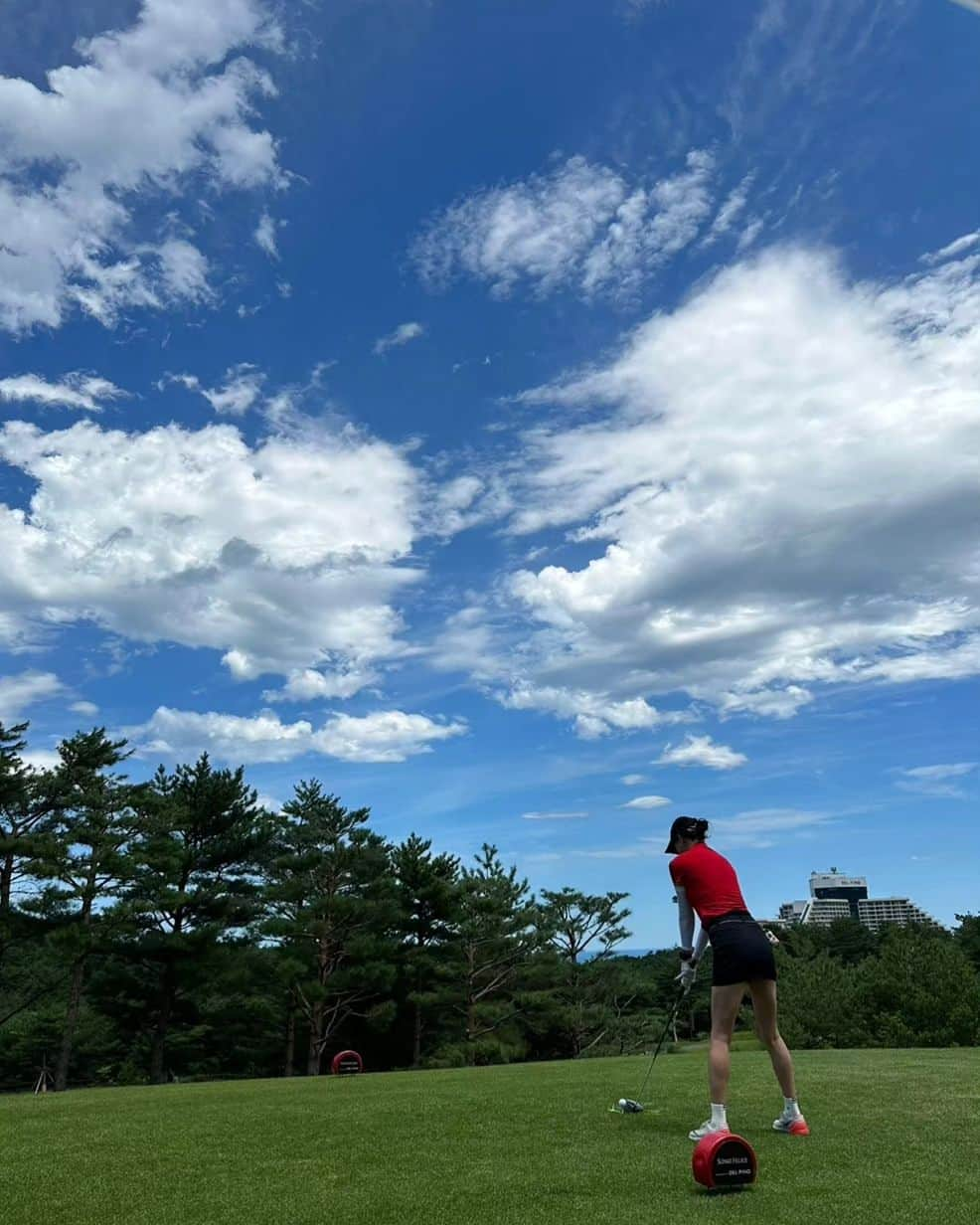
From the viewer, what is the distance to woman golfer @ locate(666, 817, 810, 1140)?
548 centimetres

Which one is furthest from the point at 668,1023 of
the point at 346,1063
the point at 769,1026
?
the point at 346,1063

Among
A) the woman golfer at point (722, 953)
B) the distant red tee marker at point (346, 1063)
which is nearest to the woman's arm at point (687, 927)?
the woman golfer at point (722, 953)

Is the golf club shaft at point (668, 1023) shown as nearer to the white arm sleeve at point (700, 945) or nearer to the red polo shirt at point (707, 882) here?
the white arm sleeve at point (700, 945)

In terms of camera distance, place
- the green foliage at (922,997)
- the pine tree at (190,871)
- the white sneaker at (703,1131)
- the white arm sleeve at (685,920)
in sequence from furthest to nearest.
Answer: the pine tree at (190,871) → the green foliage at (922,997) → the white arm sleeve at (685,920) → the white sneaker at (703,1131)

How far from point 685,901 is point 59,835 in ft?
98.3

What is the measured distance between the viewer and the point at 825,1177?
475 centimetres

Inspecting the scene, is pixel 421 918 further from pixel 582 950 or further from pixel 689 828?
pixel 689 828

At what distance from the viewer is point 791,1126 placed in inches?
239

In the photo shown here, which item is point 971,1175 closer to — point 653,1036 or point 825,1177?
point 825,1177

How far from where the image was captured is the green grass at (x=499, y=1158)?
4309 mm

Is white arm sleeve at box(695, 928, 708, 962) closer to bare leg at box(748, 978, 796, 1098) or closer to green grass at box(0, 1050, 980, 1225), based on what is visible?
bare leg at box(748, 978, 796, 1098)

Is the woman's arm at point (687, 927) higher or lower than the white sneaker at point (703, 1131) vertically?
higher

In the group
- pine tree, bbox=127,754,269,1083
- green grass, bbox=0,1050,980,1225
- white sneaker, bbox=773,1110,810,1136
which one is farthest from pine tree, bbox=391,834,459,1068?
white sneaker, bbox=773,1110,810,1136

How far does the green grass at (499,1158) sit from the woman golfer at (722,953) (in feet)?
1.39
